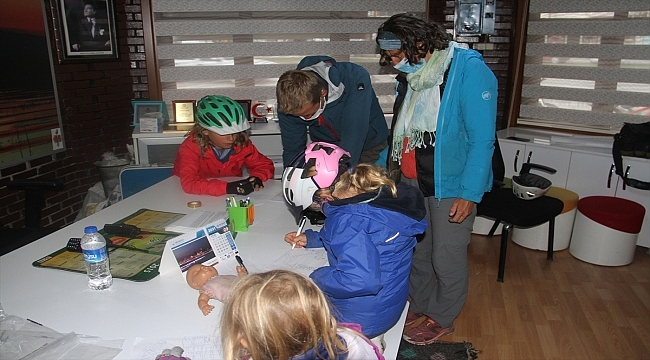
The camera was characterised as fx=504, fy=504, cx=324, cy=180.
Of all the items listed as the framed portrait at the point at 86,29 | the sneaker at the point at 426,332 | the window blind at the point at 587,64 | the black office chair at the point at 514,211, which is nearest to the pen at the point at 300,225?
the sneaker at the point at 426,332

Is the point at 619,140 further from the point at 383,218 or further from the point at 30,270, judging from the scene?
the point at 30,270

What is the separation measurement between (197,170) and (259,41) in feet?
6.36

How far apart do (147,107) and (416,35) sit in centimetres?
265

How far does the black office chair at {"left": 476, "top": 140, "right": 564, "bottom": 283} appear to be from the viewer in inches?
125

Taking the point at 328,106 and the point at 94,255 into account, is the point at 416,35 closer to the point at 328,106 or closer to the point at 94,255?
the point at 328,106

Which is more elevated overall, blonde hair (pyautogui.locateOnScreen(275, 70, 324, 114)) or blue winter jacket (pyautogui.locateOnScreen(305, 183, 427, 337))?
blonde hair (pyautogui.locateOnScreen(275, 70, 324, 114))

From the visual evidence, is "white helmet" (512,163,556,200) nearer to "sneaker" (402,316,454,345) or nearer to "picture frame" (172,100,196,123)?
"sneaker" (402,316,454,345)

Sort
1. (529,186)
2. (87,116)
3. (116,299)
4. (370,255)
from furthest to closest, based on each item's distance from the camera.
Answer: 1. (87,116)
2. (529,186)
3. (116,299)
4. (370,255)

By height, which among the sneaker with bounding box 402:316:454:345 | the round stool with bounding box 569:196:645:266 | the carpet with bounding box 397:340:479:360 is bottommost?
the carpet with bounding box 397:340:479:360

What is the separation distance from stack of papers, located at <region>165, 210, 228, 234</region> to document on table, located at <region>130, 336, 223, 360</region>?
2.36 feet

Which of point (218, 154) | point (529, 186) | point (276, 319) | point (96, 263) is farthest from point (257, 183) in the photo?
point (529, 186)

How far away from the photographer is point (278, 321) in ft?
3.32

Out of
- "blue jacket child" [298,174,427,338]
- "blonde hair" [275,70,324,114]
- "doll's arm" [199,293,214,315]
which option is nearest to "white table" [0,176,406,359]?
A: "doll's arm" [199,293,214,315]

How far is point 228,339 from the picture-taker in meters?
1.05
